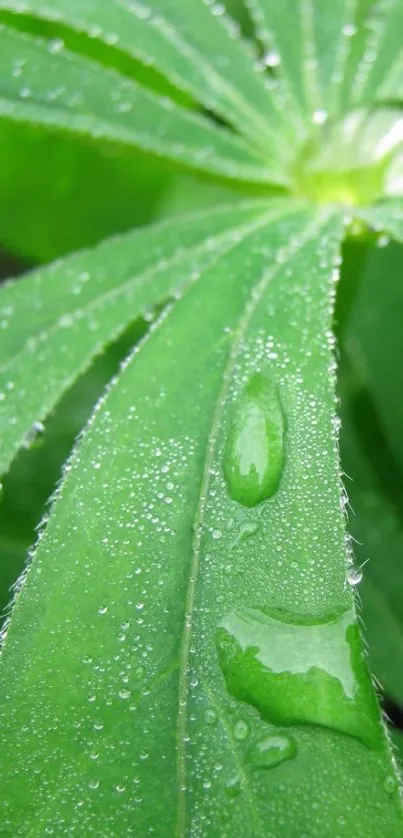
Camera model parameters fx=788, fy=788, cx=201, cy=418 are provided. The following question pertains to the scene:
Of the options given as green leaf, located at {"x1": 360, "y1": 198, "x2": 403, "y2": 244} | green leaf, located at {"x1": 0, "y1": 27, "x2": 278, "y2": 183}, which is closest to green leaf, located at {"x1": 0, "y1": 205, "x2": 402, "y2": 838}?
green leaf, located at {"x1": 360, "y1": 198, "x2": 403, "y2": 244}

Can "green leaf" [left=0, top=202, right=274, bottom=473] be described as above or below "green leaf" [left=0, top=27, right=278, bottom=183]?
below

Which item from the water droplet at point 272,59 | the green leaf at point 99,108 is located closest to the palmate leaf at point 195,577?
the green leaf at point 99,108

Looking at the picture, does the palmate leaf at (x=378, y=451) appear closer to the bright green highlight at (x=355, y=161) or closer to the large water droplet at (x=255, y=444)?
the bright green highlight at (x=355, y=161)

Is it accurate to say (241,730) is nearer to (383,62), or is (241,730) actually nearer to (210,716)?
(210,716)

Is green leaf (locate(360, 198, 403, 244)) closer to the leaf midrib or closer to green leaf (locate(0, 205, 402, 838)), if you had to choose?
the leaf midrib

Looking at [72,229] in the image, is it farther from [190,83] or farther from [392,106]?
[392,106]

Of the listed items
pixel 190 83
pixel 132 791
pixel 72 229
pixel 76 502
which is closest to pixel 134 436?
pixel 76 502
